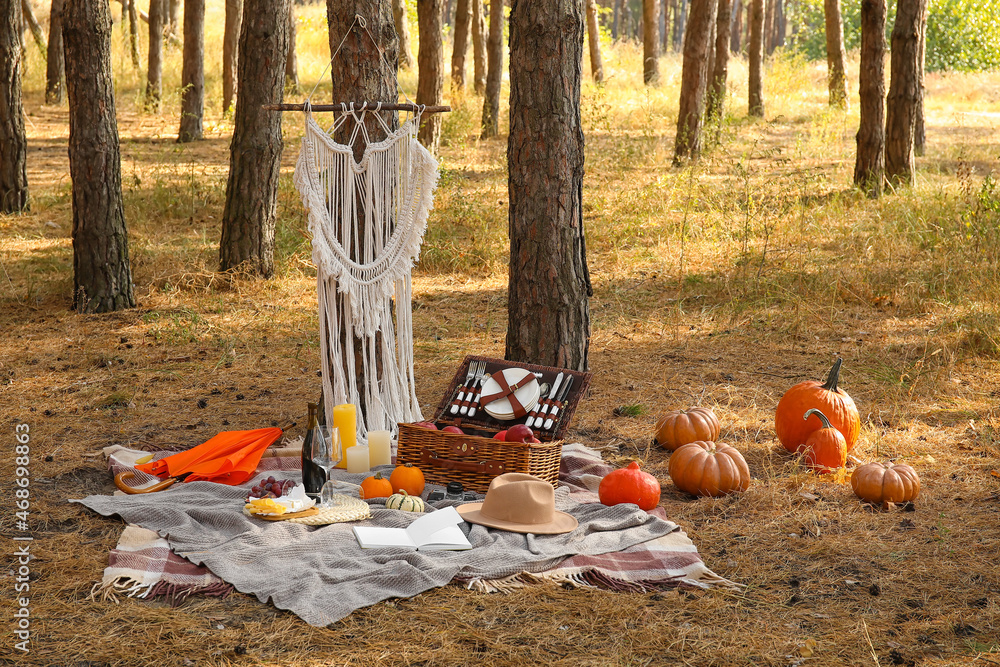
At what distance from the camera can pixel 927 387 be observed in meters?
5.13

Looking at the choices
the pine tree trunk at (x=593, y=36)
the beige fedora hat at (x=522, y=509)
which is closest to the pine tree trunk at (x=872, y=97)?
the beige fedora hat at (x=522, y=509)

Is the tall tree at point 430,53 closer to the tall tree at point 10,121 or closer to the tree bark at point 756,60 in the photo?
the tall tree at point 10,121

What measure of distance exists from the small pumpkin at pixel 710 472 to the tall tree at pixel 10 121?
7.26 m

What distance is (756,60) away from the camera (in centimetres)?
1440

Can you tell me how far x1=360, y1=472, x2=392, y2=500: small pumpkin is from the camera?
371 centimetres

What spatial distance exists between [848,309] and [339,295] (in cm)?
415

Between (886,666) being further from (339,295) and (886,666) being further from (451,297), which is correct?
(451,297)

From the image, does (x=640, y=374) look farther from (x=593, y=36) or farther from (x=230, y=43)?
(x=593, y=36)

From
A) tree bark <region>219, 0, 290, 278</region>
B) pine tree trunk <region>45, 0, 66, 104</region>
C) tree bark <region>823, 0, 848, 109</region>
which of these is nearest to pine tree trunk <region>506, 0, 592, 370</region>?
tree bark <region>219, 0, 290, 278</region>

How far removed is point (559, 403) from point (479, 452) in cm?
52

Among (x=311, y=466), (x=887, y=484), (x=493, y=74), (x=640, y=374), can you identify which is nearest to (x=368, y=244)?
(x=311, y=466)

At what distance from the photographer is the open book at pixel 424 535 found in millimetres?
3238

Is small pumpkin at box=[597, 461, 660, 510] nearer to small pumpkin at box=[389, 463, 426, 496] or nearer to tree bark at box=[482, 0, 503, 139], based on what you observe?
small pumpkin at box=[389, 463, 426, 496]

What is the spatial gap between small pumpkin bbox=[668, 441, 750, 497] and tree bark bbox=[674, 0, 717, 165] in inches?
293
